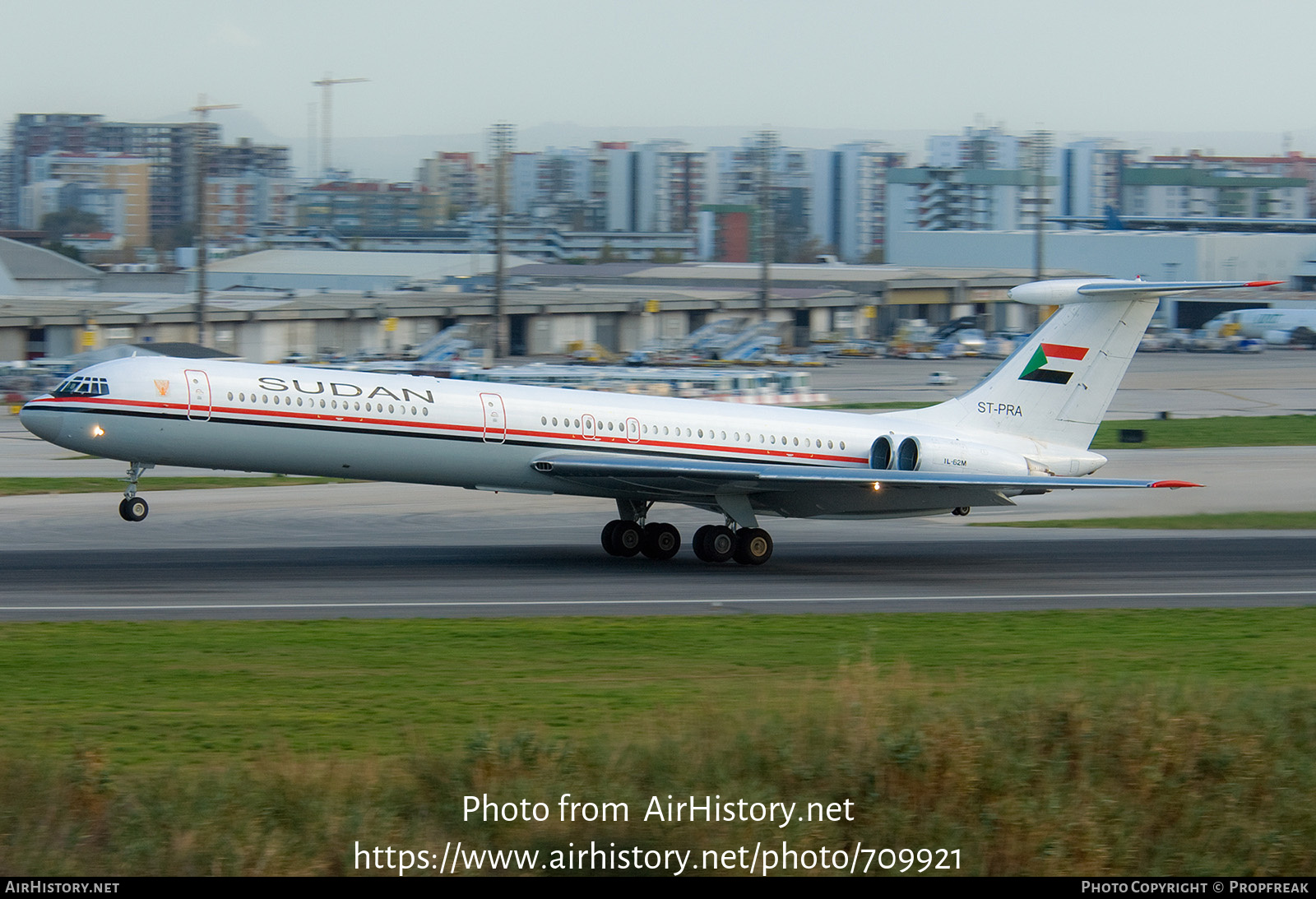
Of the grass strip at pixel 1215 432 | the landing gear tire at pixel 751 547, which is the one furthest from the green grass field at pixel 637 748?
the grass strip at pixel 1215 432

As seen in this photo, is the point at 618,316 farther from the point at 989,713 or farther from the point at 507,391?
the point at 989,713

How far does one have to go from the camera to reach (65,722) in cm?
1432

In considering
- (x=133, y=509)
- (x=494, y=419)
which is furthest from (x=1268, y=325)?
(x=133, y=509)

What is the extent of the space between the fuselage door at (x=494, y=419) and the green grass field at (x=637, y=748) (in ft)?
25.3

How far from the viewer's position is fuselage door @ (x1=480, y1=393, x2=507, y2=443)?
2645cm

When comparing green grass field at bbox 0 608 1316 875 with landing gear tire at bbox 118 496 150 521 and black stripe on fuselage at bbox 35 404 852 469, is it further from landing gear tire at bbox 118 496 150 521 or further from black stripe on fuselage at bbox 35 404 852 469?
black stripe on fuselage at bbox 35 404 852 469

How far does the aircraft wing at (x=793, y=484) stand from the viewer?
26656 millimetres

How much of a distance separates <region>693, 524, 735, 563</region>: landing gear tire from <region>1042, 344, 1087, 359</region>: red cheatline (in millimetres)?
8044

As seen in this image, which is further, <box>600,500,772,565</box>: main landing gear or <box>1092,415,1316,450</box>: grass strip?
<box>1092,415,1316,450</box>: grass strip

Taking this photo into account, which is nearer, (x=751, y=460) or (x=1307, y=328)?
(x=751, y=460)

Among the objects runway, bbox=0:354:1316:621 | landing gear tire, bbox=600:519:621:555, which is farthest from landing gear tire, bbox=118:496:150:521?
landing gear tire, bbox=600:519:621:555
